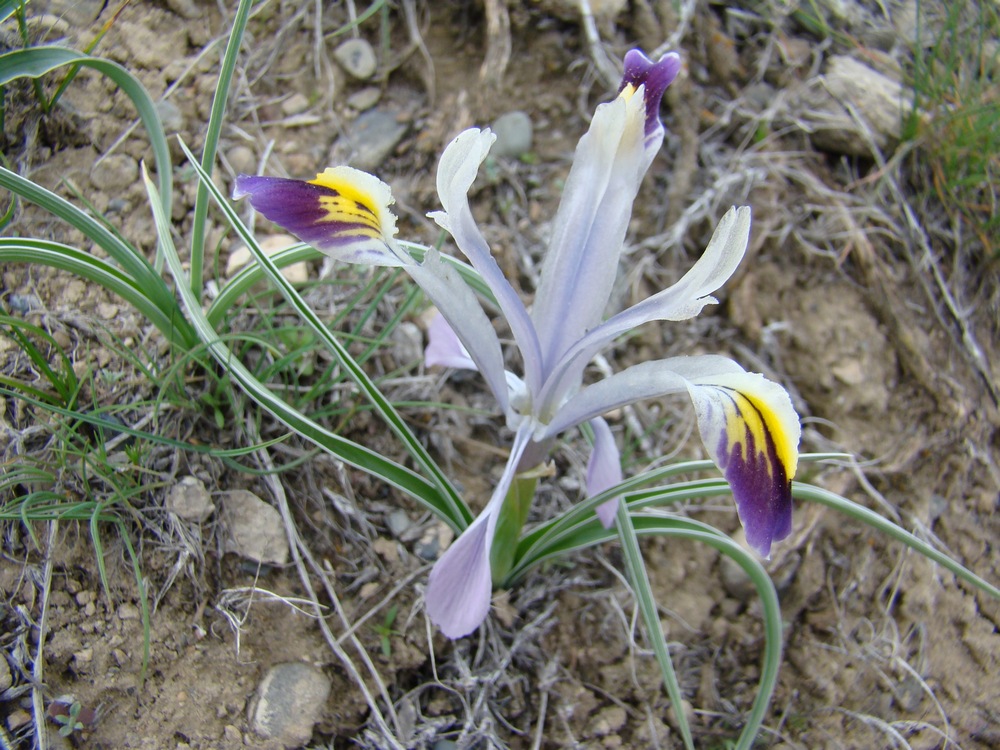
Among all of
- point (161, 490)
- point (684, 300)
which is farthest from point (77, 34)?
point (684, 300)

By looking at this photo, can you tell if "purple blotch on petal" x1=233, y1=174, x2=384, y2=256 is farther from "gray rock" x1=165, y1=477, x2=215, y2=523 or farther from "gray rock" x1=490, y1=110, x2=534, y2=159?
"gray rock" x1=490, y1=110, x2=534, y2=159

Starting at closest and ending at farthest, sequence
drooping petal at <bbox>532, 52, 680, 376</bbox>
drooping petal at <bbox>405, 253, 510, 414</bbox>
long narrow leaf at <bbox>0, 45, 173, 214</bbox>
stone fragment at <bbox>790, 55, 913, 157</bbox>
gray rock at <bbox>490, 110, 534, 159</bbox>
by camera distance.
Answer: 1. drooping petal at <bbox>405, 253, 510, 414</bbox>
2. drooping petal at <bbox>532, 52, 680, 376</bbox>
3. long narrow leaf at <bbox>0, 45, 173, 214</bbox>
4. gray rock at <bbox>490, 110, 534, 159</bbox>
5. stone fragment at <bbox>790, 55, 913, 157</bbox>

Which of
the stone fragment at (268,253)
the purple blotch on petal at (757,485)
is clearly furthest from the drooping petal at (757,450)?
the stone fragment at (268,253)

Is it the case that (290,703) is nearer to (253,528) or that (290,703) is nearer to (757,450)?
(253,528)

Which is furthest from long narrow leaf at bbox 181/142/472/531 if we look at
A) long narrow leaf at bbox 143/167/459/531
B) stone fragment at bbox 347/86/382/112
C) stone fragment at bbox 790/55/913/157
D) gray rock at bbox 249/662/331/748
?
stone fragment at bbox 790/55/913/157

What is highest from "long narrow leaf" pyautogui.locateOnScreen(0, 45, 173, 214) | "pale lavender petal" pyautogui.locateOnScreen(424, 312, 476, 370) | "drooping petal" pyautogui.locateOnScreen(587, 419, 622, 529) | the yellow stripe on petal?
"long narrow leaf" pyautogui.locateOnScreen(0, 45, 173, 214)

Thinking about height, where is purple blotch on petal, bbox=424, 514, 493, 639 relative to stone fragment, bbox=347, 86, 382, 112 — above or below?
below

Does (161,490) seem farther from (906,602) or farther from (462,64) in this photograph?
(906,602)

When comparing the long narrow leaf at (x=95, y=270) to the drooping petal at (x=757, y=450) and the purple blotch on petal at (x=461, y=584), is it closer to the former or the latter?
the purple blotch on petal at (x=461, y=584)
